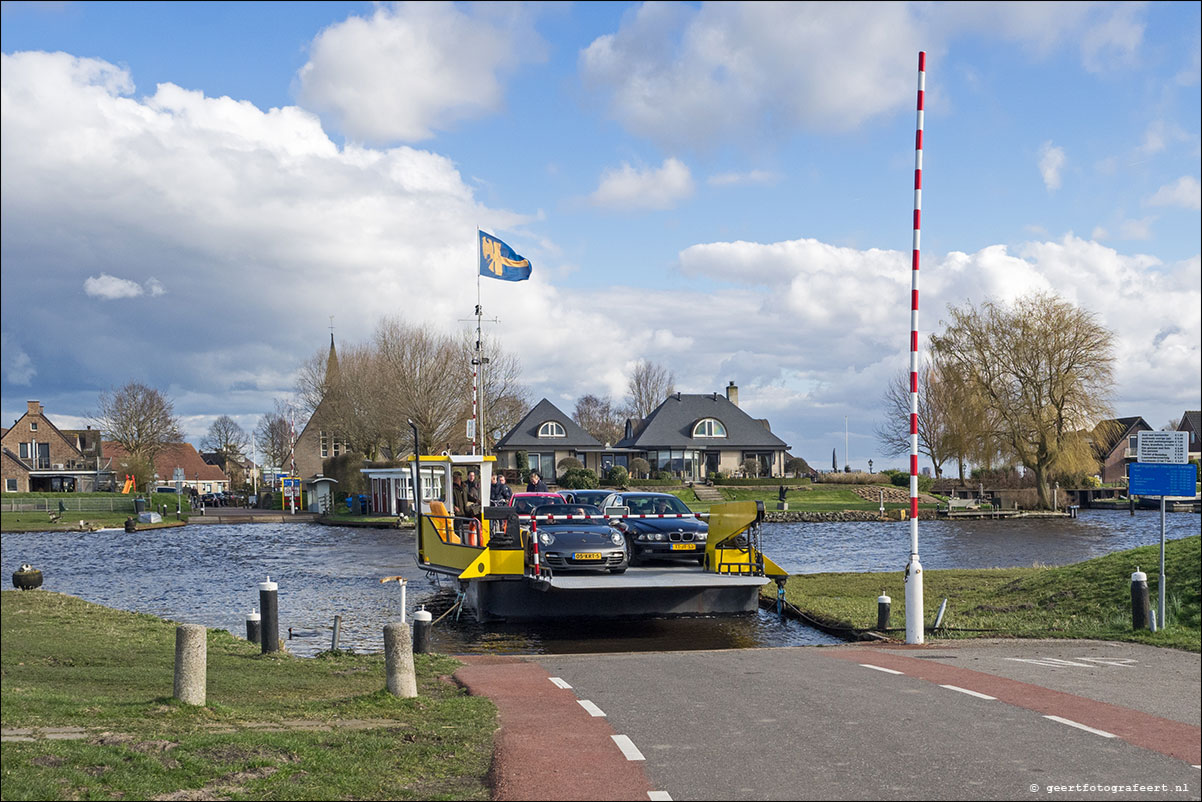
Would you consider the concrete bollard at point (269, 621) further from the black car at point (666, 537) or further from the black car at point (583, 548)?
the black car at point (666, 537)

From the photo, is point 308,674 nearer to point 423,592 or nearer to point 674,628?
point 674,628

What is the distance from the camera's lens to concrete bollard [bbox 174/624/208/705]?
891 centimetres

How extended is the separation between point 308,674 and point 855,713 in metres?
6.87

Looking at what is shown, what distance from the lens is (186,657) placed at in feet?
29.4

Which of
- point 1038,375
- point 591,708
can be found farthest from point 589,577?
point 1038,375

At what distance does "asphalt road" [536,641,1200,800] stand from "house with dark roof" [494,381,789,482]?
7586 centimetres

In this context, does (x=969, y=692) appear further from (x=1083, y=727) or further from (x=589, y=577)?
(x=589, y=577)

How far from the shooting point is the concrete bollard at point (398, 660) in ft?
33.7

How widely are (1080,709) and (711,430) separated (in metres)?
84.1

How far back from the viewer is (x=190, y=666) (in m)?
8.95

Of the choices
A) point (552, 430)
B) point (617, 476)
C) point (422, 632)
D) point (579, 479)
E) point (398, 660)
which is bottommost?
point (422, 632)

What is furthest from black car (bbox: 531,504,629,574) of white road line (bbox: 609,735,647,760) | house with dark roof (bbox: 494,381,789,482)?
house with dark roof (bbox: 494,381,789,482)

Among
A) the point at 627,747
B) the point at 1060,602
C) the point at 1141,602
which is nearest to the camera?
the point at 627,747

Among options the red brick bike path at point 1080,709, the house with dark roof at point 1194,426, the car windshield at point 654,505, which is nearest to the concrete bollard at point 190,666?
the red brick bike path at point 1080,709
